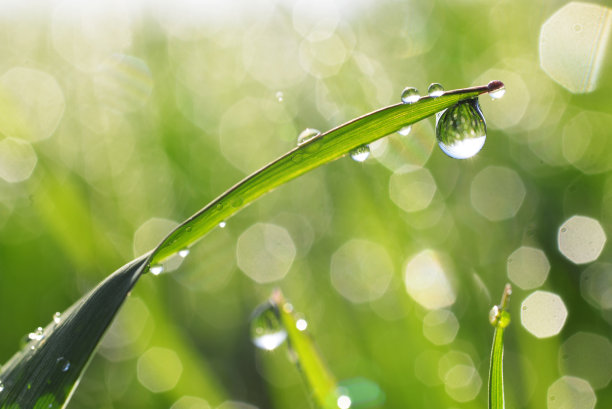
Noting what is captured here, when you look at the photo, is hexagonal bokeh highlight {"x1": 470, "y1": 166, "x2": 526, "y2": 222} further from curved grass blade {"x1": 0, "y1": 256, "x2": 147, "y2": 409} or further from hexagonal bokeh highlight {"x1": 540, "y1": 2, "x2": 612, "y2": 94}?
curved grass blade {"x1": 0, "y1": 256, "x2": 147, "y2": 409}

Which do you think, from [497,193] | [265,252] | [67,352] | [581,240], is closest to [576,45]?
[497,193]

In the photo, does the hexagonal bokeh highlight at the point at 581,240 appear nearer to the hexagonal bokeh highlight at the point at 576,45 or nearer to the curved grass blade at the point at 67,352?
the hexagonal bokeh highlight at the point at 576,45

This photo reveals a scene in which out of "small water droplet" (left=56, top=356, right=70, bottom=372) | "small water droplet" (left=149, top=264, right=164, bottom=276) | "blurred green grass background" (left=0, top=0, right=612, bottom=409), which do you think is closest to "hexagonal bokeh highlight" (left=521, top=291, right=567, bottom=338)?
"blurred green grass background" (left=0, top=0, right=612, bottom=409)

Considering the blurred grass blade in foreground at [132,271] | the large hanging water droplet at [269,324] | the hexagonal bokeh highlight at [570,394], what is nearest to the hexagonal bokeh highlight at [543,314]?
the hexagonal bokeh highlight at [570,394]

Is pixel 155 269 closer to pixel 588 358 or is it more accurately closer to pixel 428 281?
pixel 428 281

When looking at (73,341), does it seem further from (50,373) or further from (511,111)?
(511,111)

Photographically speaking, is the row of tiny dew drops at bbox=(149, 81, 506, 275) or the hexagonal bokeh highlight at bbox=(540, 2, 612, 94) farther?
the hexagonal bokeh highlight at bbox=(540, 2, 612, 94)
